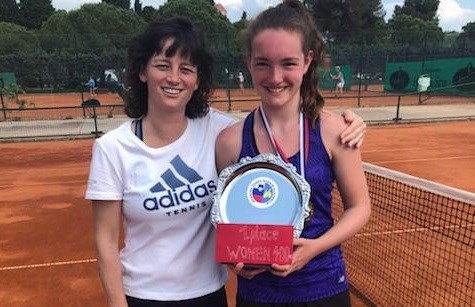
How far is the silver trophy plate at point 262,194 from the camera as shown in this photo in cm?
154

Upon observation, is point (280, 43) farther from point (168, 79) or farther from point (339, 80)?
point (339, 80)

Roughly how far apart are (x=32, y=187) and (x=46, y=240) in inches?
135

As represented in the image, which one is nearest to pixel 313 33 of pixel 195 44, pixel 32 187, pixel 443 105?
pixel 195 44

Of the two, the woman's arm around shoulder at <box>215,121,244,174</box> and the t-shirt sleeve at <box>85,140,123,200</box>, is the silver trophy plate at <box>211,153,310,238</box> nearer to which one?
the woman's arm around shoulder at <box>215,121,244,174</box>

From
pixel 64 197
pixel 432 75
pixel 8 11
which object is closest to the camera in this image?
pixel 64 197

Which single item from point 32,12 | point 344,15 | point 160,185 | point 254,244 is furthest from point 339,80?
point 32,12

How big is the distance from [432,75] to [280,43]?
26.0m

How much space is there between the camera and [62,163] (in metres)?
A: 11.0

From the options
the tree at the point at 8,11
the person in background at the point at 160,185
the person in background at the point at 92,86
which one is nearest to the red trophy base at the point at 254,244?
the person in background at the point at 160,185

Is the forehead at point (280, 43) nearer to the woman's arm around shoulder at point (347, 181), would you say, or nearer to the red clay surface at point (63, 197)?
the woman's arm around shoulder at point (347, 181)

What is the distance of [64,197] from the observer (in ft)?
25.8

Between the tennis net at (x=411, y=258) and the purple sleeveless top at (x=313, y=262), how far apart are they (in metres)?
1.84

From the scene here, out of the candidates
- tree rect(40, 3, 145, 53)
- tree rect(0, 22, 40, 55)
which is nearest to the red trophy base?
tree rect(0, 22, 40, 55)

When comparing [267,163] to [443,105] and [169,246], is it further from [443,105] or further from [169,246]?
[443,105]
